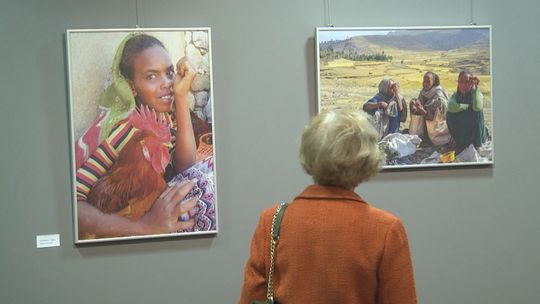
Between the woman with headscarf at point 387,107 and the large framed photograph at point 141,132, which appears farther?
the woman with headscarf at point 387,107

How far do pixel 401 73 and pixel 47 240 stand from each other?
202 cm

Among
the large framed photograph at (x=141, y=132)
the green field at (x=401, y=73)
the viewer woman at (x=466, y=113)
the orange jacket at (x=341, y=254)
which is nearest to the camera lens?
the orange jacket at (x=341, y=254)

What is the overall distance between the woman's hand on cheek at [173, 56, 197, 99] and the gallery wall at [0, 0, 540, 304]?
0.54 ft

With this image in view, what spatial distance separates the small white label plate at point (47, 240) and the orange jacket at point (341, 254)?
5.15 ft

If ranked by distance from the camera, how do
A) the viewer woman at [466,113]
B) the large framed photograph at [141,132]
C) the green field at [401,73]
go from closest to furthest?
the large framed photograph at [141,132] < the green field at [401,73] < the viewer woman at [466,113]

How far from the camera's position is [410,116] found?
2945 mm

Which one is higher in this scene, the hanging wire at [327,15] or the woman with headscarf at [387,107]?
the hanging wire at [327,15]

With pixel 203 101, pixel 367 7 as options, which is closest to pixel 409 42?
pixel 367 7

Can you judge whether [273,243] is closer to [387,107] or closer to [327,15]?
[387,107]

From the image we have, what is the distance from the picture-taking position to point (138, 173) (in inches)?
106

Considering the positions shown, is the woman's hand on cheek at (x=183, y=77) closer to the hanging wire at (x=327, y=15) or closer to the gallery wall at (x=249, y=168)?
the gallery wall at (x=249, y=168)

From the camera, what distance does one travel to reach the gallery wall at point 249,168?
105 inches

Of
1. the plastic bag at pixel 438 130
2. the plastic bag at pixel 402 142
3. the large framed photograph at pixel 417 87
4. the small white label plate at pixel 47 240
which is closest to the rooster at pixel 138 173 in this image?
the small white label plate at pixel 47 240

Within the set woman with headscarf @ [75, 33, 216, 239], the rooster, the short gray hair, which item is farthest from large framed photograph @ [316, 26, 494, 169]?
the short gray hair
